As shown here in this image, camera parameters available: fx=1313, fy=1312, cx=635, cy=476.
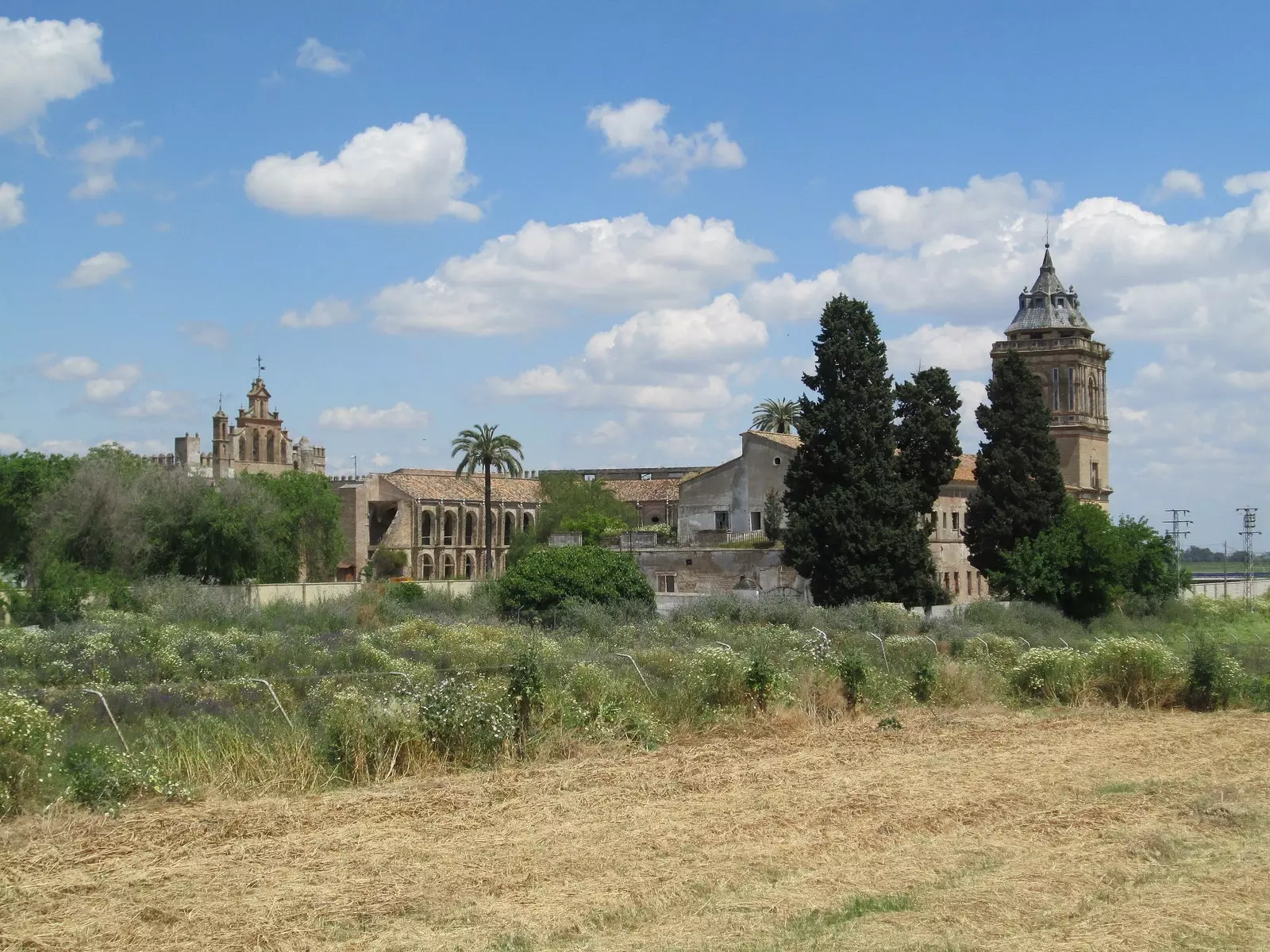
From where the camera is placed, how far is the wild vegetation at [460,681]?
14398 millimetres

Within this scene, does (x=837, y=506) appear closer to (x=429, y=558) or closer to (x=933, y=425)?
(x=933, y=425)

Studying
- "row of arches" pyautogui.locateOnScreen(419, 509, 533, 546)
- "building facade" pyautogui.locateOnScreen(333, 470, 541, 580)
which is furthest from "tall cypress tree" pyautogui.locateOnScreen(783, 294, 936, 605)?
"row of arches" pyautogui.locateOnScreen(419, 509, 533, 546)

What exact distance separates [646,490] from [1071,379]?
2823 cm

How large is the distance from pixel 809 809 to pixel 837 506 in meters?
27.3

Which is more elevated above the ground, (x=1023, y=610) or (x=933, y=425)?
(x=933, y=425)

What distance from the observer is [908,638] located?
2650cm

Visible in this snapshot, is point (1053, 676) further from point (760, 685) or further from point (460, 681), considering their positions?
point (460, 681)

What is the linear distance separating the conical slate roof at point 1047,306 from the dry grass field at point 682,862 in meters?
59.2

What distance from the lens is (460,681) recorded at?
1692 centimetres

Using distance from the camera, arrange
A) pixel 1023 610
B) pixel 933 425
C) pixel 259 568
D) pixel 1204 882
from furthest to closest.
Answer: pixel 259 568, pixel 933 425, pixel 1023 610, pixel 1204 882

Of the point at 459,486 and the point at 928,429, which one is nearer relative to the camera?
the point at 928,429

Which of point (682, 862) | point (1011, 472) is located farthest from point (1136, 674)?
point (1011, 472)

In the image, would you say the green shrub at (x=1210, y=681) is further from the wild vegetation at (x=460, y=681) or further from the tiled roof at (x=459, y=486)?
→ the tiled roof at (x=459, y=486)

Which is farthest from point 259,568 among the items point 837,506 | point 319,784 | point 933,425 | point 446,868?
point 446,868
